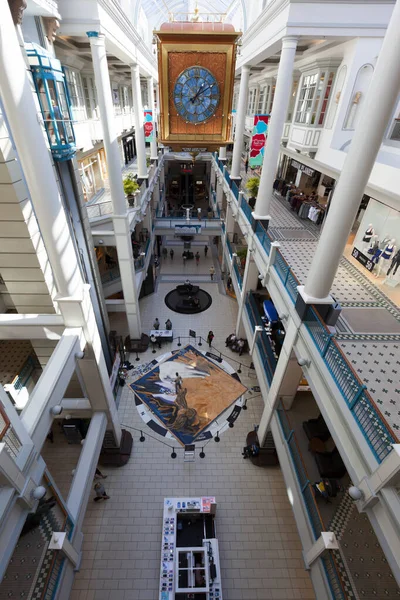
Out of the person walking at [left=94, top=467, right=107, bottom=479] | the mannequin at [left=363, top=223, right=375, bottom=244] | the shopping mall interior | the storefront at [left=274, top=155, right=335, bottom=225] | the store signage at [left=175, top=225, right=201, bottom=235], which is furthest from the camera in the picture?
the store signage at [left=175, top=225, right=201, bottom=235]

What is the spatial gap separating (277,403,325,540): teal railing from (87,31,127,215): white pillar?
9960 mm

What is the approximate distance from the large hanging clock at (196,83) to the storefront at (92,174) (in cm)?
833

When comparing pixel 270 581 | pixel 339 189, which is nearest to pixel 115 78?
pixel 339 189

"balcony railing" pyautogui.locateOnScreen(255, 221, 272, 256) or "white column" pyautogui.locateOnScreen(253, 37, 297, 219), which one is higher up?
"white column" pyautogui.locateOnScreen(253, 37, 297, 219)

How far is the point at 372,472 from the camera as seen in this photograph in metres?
4.56

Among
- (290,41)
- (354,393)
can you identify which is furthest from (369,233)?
(354,393)

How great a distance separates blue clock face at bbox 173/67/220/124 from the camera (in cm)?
638

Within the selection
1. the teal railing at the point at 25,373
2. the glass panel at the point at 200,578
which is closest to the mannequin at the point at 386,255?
the glass panel at the point at 200,578

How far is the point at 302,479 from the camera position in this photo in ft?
26.0

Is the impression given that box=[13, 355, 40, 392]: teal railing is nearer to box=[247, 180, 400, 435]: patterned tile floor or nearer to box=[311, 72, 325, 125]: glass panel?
box=[247, 180, 400, 435]: patterned tile floor

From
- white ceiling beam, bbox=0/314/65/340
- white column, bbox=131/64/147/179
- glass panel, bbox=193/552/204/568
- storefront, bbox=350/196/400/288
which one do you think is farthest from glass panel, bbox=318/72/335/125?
glass panel, bbox=193/552/204/568

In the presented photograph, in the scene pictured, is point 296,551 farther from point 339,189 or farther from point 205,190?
point 205,190

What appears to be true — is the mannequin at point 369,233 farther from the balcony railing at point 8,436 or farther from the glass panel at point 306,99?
the balcony railing at point 8,436

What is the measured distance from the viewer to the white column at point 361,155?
432cm
